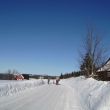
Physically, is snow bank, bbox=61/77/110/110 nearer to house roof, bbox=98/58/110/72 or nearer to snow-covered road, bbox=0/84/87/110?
snow-covered road, bbox=0/84/87/110

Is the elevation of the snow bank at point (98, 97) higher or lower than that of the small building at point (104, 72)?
lower

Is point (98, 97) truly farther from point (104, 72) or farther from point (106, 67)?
point (106, 67)

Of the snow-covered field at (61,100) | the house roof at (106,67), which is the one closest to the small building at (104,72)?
the house roof at (106,67)

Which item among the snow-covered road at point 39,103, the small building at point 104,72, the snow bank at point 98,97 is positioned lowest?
the snow-covered road at point 39,103

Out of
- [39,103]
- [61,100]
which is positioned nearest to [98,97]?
[39,103]

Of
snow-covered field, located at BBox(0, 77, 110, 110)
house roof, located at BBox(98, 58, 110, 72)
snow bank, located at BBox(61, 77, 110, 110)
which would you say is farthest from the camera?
house roof, located at BBox(98, 58, 110, 72)

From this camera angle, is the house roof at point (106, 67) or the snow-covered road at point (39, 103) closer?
the snow-covered road at point (39, 103)

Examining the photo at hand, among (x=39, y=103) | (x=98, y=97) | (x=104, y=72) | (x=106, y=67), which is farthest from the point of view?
(x=106, y=67)

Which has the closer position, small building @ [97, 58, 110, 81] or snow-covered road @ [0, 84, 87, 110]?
snow-covered road @ [0, 84, 87, 110]

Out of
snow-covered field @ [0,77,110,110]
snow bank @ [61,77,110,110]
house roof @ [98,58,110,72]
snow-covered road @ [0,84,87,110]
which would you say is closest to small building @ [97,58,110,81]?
house roof @ [98,58,110,72]

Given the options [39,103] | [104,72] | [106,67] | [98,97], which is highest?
[106,67]

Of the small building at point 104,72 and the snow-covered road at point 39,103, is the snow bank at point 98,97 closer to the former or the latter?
the snow-covered road at point 39,103

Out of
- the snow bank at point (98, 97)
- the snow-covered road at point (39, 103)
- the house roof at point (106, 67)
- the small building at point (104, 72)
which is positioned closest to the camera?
the snow bank at point (98, 97)

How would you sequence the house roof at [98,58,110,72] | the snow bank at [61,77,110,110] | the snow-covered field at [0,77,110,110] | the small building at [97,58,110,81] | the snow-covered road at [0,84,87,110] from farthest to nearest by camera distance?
1. the house roof at [98,58,110,72]
2. the small building at [97,58,110,81]
3. the snow-covered road at [0,84,87,110]
4. the snow-covered field at [0,77,110,110]
5. the snow bank at [61,77,110,110]
